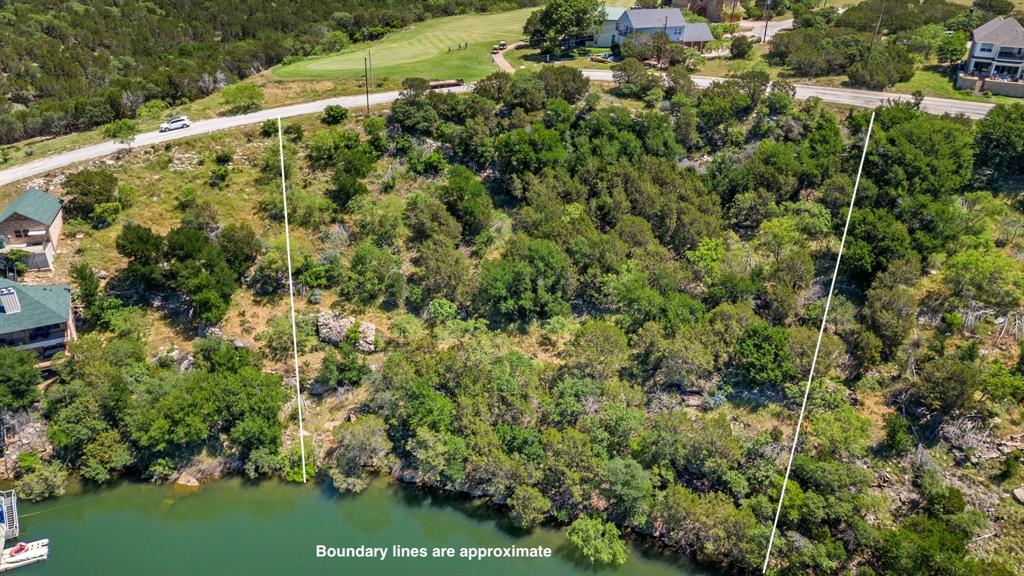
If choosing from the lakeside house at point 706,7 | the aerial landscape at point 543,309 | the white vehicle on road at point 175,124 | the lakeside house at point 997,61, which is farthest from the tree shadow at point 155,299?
the lakeside house at point 706,7

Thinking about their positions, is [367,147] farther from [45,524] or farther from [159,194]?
[45,524]

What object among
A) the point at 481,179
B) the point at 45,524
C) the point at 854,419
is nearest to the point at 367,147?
the point at 481,179

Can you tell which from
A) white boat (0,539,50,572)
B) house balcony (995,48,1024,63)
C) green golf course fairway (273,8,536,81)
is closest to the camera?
white boat (0,539,50,572)

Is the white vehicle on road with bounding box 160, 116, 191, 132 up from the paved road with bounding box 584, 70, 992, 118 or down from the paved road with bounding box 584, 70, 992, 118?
down

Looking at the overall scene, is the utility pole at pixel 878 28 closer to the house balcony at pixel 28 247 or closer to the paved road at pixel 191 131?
the paved road at pixel 191 131

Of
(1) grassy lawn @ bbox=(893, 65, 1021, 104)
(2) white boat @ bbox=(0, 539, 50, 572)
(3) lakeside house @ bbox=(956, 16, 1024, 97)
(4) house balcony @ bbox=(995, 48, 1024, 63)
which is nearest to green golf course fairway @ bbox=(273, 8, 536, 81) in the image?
(1) grassy lawn @ bbox=(893, 65, 1021, 104)

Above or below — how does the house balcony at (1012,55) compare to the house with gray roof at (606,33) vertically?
below

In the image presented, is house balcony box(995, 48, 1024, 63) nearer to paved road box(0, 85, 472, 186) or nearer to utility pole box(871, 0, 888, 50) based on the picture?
utility pole box(871, 0, 888, 50)

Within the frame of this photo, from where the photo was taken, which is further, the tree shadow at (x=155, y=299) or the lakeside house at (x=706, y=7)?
the lakeside house at (x=706, y=7)
